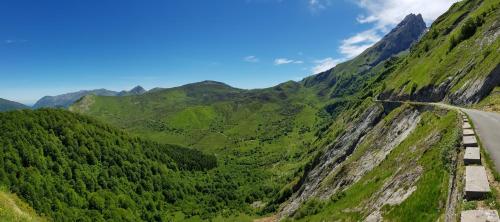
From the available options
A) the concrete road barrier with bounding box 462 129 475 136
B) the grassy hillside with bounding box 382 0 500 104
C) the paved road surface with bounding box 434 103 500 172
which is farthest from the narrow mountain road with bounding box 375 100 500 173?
the grassy hillside with bounding box 382 0 500 104

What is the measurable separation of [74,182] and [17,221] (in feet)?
518

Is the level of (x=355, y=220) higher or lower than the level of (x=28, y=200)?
higher

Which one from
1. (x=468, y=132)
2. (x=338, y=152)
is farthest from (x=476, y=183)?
(x=338, y=152)

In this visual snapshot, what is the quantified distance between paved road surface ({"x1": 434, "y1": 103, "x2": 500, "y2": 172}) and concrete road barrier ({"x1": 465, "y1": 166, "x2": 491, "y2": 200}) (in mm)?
2338

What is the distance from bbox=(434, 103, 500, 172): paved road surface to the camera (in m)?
27.9

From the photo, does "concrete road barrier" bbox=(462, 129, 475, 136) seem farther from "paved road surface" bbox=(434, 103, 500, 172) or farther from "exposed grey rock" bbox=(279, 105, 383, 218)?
"exposed grey rock" bbox=(279, 105, 383, 218)

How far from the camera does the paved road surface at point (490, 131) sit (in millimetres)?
27902

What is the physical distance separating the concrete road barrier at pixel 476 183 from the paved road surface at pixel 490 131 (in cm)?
234

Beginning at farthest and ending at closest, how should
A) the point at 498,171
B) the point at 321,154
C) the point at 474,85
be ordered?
the point at 321,154 → the point at 474,85 → the point at 498,171

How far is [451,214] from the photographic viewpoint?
67.7ft

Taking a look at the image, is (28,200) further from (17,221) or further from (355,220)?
(355,220)

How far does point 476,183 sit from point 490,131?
18.6 metres

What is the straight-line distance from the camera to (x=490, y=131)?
36.2 meters

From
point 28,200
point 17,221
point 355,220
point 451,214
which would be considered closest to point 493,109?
point 355,220
